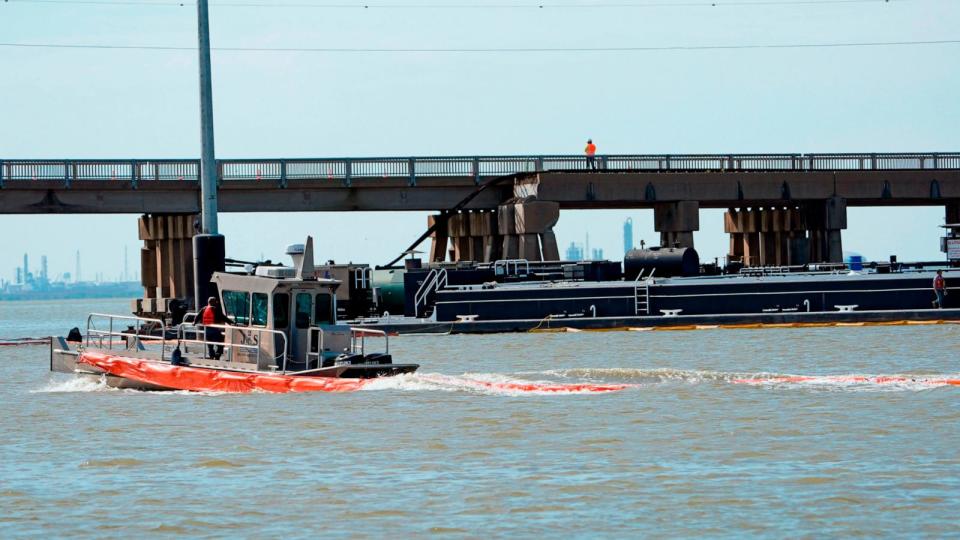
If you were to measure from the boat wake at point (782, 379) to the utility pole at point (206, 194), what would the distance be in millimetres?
8668

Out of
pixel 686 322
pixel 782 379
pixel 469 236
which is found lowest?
pixel 782 379

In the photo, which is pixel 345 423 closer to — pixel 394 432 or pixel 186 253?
pixel 394 432

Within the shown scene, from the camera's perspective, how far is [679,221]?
Answer: 79562 millimetres

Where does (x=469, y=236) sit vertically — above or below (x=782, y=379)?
above

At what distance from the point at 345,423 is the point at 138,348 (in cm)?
972

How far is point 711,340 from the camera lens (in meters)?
53.1

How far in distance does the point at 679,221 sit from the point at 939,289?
22.4 m

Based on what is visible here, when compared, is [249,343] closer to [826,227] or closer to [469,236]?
[469,236]

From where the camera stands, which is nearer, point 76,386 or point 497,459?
point 497,459

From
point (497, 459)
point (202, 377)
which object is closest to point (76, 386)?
point (202, 377)

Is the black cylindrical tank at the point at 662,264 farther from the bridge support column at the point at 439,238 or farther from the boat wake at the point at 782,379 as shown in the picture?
the boat wake at the point at 782,379

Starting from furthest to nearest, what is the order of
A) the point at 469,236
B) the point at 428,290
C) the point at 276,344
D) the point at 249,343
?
1. the point at 469,236
2. the point at 428,290
3. the point at 249,343
4. the point at 276,344

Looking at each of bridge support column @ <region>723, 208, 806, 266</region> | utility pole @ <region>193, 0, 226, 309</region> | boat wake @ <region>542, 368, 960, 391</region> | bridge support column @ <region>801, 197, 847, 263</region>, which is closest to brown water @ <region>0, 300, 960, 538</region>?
boat wake @ <region>542, 368, 960, 391</region>

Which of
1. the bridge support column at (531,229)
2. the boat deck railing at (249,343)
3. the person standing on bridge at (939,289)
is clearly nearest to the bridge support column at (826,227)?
the bridge support column at (531,229)
